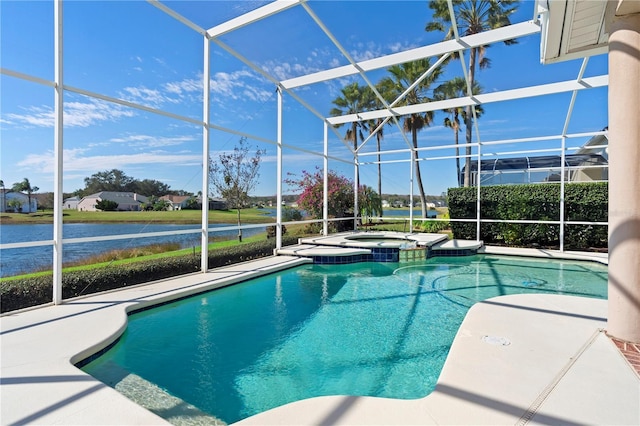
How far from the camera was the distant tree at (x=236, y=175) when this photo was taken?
11.2 meters

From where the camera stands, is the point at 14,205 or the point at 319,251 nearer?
the point at 14,205

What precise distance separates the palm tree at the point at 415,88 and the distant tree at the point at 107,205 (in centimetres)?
1194

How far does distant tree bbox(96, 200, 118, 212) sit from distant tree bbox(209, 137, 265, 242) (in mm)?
4570

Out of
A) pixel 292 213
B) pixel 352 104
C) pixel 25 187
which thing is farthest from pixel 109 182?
pixel 352 104

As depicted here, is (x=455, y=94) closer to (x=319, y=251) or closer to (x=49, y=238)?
(x=319, y=251)

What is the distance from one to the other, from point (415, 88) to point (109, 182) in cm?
1420

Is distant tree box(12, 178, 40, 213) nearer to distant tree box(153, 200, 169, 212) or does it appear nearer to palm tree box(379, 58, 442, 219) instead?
distant tree box(153, 200, 169, 212)

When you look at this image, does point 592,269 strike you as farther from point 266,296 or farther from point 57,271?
point 57,271

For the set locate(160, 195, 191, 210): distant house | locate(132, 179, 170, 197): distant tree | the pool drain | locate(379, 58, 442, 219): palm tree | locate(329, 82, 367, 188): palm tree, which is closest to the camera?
the pool drain

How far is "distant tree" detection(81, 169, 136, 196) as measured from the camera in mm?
6108

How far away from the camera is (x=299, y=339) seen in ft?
12.7

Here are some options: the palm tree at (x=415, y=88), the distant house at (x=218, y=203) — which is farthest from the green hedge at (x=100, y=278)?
the palm tree at (x=415, y=88)

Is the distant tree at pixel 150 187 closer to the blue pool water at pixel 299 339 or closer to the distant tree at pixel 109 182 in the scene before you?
the distant tree at pixel 109 182

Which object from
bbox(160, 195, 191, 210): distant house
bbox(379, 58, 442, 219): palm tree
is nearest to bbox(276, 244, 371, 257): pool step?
bbox(160, 195, 191, 210): distant house
